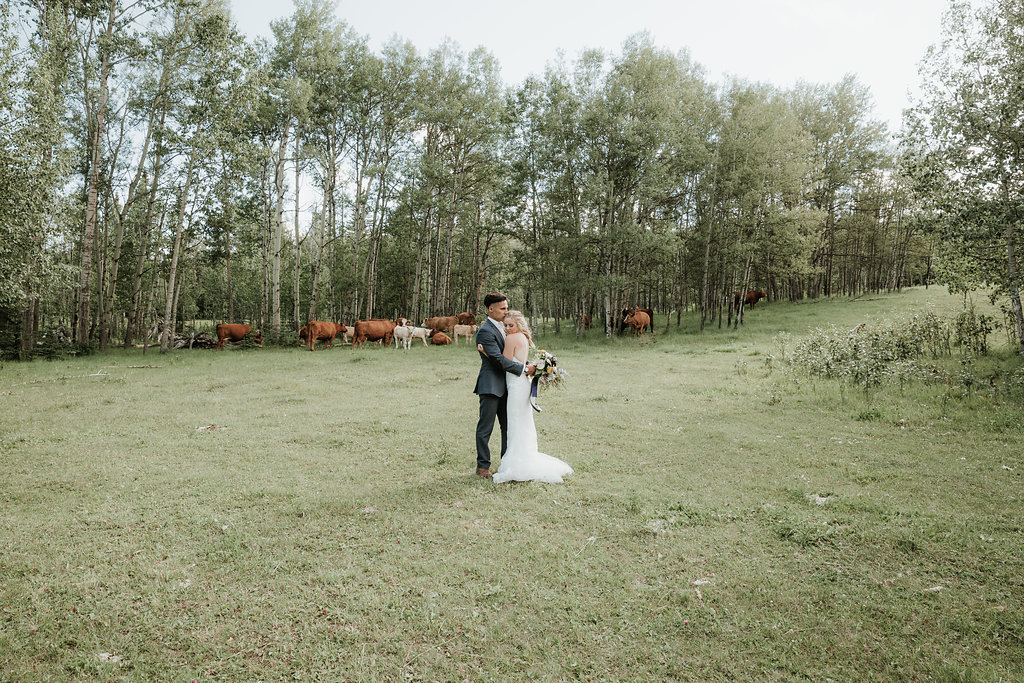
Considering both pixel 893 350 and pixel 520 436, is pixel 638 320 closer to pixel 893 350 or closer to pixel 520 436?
pixel 893 350

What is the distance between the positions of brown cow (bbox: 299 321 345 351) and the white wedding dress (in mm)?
18764

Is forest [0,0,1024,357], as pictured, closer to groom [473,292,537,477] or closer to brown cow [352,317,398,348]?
brown cow [352,317,398,348]

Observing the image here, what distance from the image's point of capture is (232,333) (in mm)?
24156

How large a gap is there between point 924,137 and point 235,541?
48.7 ft

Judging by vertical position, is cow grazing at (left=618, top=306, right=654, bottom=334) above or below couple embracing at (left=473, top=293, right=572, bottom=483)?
above

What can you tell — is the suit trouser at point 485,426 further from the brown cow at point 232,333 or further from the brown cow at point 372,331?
the brown cow at point 232,333

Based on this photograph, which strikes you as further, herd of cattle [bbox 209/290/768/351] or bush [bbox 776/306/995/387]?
herd of cattle [bbox 209/290/768/351]

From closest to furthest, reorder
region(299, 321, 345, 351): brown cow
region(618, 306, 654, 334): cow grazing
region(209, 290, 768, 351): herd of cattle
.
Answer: region(299, 321, 345, 351): brown cow, region(209, 290, 768, 351): herd of cattle, region(618, 306, 654, 334): cow grazing

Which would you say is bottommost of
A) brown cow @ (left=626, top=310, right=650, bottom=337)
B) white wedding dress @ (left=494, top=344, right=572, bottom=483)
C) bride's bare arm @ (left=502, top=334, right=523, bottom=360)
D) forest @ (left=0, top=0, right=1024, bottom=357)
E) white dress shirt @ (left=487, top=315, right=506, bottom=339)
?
white wedding dress @ (left=494, top=344, right=572, bottom=483)

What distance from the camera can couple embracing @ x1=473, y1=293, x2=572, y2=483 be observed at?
20.8 feet

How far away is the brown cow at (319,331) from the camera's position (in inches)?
925

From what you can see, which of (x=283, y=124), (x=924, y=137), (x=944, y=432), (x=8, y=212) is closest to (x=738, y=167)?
(x=924, y=137)

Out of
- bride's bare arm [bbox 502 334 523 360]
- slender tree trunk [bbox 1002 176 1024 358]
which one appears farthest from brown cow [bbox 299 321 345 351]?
slender tree trunk [bbox 1002 176 1024 358]

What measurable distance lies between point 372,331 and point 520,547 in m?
21.2
